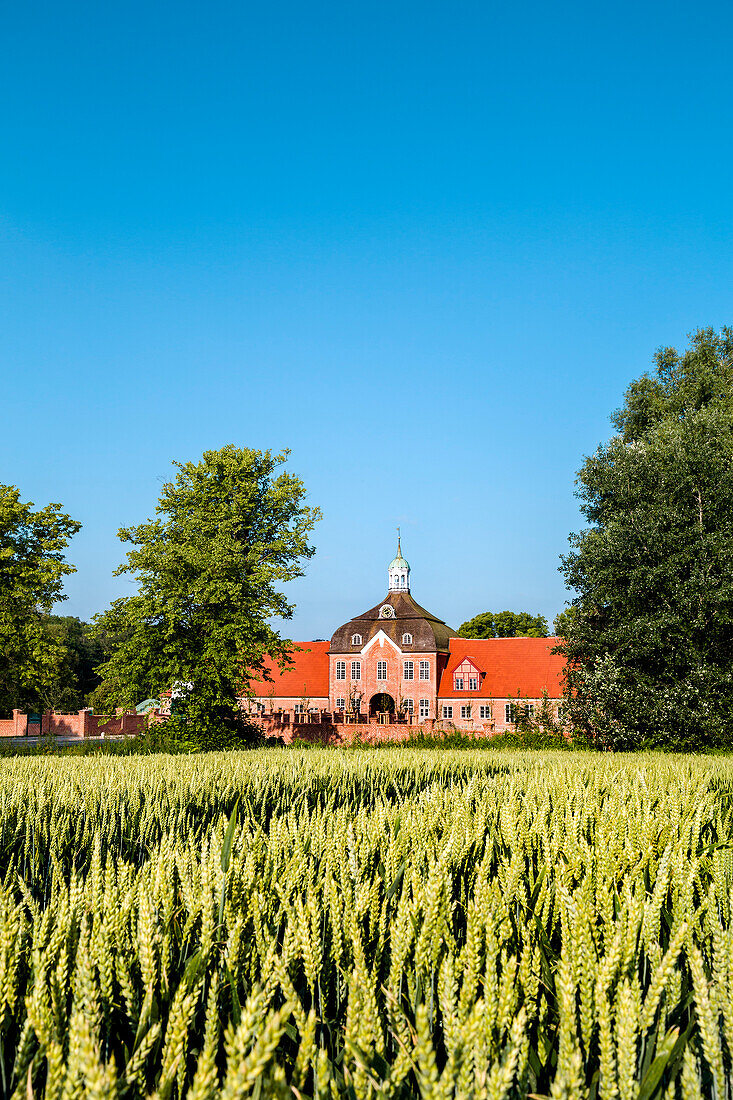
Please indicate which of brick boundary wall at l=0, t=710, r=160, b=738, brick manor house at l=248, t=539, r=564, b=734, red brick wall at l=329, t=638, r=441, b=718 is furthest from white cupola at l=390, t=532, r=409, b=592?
brick boundary wall at l=0, t=710, r=160, b=738

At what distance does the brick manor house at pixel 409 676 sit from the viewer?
177 ft

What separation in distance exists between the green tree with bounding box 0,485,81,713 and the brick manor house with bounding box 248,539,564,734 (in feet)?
84.7

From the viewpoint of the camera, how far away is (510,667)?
54.5m

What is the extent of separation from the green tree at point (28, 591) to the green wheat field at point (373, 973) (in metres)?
22.7

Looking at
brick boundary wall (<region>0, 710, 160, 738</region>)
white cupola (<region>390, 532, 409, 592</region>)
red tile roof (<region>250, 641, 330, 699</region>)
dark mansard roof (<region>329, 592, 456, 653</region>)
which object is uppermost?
white cupola (<region>390, 532, 409, 592</region>)

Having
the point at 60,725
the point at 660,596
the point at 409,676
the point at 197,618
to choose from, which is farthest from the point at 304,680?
the point at 660,596

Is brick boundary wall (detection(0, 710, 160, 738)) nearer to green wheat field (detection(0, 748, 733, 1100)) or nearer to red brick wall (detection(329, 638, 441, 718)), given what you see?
red brick wall (detection(329, 638, 441, 718))

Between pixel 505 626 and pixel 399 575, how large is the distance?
15294 millimetres

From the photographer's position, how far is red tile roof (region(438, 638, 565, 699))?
5288cm

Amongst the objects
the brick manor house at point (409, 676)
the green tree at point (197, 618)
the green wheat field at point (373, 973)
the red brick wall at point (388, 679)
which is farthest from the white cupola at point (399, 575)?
the green wheat field at point (373, 973)

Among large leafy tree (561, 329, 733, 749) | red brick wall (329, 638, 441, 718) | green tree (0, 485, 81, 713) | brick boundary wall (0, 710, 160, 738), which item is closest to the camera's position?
large leafy tree (561, 329, 733, 749)

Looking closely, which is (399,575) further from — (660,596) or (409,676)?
(660,596)

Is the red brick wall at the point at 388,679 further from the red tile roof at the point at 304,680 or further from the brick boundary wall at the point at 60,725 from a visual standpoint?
the brick boundary wall at the point at 60,725

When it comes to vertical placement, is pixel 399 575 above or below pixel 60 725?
above
